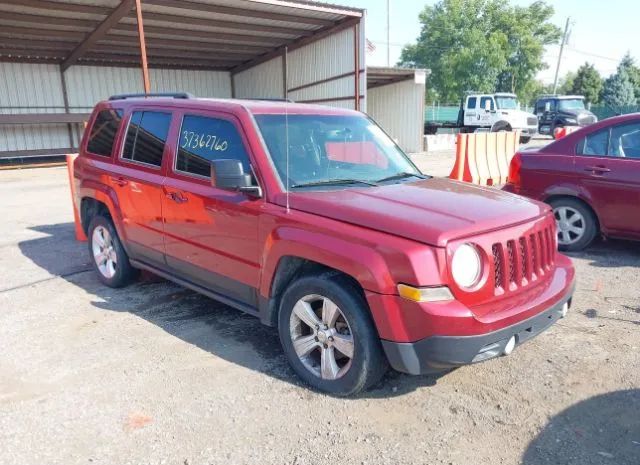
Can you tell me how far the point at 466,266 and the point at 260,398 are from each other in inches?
59.3

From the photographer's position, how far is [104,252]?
5457 mm

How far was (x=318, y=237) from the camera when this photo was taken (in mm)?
3146

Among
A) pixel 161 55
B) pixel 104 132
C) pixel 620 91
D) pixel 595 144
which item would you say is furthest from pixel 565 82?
pixel 104 132

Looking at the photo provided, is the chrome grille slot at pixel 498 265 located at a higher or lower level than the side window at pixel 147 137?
lower

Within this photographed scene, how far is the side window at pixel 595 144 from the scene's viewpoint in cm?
611

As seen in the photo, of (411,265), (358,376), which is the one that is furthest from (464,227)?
(358,376)

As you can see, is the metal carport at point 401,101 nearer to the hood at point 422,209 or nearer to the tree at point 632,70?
the hood at point 422,209

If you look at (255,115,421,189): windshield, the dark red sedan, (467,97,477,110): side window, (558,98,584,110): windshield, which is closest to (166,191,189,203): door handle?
(255,115,421,189): windshield

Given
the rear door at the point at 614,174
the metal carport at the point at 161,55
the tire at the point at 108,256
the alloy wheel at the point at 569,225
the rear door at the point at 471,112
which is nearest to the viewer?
the tire at the point at 108,256

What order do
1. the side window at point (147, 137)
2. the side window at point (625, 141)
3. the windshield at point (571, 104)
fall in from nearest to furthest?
the side window at point (147, 137) < the side window at point (625, 141) < the windshield at point (571, 104)

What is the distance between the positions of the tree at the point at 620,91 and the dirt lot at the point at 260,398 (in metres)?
53.5

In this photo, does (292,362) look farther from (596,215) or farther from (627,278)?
(596,215)

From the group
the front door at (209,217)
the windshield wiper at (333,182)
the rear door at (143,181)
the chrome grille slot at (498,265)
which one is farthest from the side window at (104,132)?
the chrome grille slot at (498,265)

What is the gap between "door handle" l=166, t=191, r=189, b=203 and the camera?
415cm
